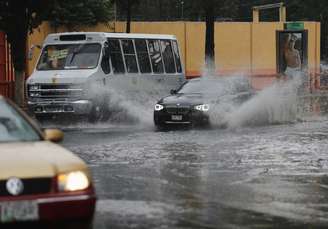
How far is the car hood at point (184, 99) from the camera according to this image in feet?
67.8

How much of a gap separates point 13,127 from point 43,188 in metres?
1.51

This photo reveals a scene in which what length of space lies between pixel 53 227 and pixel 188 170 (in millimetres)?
6127

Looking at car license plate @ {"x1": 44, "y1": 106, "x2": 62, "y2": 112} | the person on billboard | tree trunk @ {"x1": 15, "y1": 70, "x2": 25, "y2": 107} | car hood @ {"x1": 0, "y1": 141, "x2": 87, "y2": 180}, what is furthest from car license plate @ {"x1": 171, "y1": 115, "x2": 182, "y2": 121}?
the person on billboard

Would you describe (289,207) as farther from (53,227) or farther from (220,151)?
(220,151)

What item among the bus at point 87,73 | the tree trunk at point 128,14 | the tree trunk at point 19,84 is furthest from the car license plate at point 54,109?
the tree trunk at point 128,14

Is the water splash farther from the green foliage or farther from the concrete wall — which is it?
the green foliage

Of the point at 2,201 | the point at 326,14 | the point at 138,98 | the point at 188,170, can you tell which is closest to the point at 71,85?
the point at 138,98

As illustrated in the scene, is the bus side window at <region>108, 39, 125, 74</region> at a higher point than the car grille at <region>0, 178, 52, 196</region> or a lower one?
higher

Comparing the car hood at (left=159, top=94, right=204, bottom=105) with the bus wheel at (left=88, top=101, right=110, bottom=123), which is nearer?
the car hood at (left=159, top=94, right=204, bottom=105)

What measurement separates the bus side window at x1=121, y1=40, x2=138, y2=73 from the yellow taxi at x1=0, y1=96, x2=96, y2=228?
16212 millimetres

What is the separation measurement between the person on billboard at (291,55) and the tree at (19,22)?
53.2 ft

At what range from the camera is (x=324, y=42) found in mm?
61125

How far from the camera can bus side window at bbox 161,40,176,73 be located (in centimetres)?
2473

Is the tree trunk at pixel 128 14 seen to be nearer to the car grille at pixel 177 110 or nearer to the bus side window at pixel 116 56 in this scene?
the bus side window at pixel 116 56
